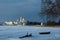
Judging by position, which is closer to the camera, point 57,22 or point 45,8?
point 57,22

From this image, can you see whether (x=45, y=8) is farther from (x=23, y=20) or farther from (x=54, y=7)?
(x=23, y=20)

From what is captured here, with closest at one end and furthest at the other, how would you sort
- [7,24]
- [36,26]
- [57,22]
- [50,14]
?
[57,22], [50,14], [36,26], [7,24]

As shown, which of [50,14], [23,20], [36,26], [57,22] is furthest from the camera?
[23,20]

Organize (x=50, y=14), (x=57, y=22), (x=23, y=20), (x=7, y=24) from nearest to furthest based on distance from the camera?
1. (x=57, y=22)
2. (x=50, y=14)
3. (x=23, y=20)
4. (x=7, y=24)

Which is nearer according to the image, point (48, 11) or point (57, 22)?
point (57, 22)

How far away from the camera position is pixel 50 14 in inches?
2574

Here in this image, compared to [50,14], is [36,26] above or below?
below

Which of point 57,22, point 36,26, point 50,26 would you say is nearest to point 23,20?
point 36,26

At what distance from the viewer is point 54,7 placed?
66.4m

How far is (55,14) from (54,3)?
3467 millimetres

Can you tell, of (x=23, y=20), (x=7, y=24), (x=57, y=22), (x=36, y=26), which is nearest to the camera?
(x=57, y=22)

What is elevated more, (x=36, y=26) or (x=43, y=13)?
(x=43, y=13)

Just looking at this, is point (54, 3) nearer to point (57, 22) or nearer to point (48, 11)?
point (48, 11)

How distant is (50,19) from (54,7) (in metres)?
5.30
